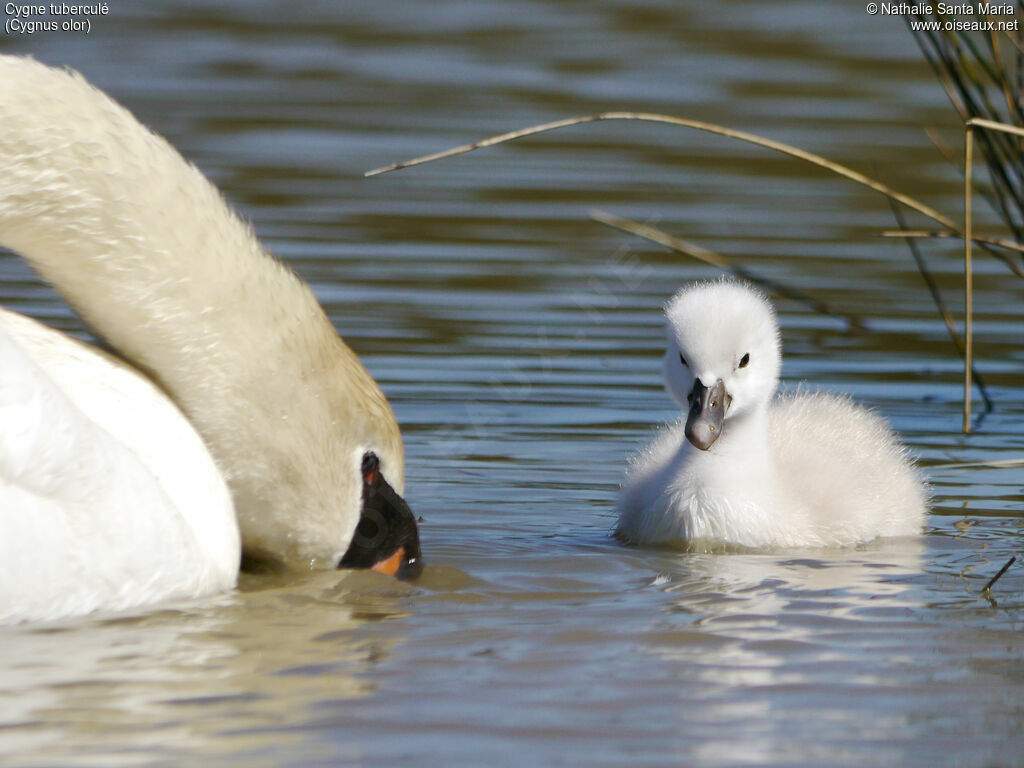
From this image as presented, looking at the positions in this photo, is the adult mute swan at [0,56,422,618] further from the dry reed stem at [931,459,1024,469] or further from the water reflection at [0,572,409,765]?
the dry reed stem at [931,459,1024,469]

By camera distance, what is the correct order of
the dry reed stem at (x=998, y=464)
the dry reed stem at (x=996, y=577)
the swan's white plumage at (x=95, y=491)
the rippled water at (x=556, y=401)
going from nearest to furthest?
the rippled water at (x=556, y=401), the swan's white plumage at (x=95, y=491), the dry reed stem at (x=996, y=577), the dry reed stem at (x=998, y=464)

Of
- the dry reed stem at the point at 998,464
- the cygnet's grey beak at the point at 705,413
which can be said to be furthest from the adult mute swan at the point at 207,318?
the dry reed stem at the point at 998,464

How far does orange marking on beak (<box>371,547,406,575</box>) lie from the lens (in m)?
5.14

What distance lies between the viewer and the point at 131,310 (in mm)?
5078

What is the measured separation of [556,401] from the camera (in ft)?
24.8

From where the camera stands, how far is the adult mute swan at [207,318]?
505 centimetres

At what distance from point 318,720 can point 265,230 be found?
20.8 feet

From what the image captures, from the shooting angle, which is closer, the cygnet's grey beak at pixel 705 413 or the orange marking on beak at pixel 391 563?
the orange marking on beak at pixel 391 563

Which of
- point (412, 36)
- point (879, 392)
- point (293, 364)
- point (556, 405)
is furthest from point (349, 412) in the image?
point (412, 36)

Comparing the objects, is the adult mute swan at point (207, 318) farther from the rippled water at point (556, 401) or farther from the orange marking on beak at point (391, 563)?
the rippled water at point (556, 401)

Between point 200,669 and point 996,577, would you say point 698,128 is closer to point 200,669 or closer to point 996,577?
point 996,577

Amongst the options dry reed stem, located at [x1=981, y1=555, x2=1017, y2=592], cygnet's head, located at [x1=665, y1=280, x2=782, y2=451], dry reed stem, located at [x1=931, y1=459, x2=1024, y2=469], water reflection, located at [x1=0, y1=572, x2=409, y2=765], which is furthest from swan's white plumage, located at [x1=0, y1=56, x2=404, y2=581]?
dry reed stem, located at [x1=931, y1=459, x2=1024, y2=469]

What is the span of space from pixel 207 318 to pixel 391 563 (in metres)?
0.75

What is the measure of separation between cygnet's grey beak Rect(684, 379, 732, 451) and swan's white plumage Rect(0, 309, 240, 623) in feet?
4.36
